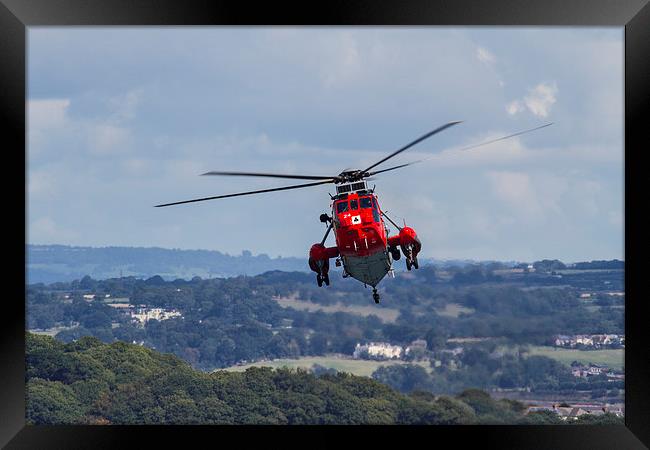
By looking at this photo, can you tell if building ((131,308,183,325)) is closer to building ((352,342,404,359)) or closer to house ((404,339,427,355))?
building ((352,342,404,359))

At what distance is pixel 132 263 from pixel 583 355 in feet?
96.9

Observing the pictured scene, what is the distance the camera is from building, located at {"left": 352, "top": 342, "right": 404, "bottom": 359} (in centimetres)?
4428

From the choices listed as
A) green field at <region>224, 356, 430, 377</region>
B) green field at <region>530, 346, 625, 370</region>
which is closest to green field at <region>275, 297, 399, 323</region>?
green field at <region>530, 346, 625, 370</region>

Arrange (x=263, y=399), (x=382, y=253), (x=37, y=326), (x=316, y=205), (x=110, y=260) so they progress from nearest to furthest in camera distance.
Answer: (x=316, y=205)
(x=382, y=253)
(x=263, y=399)
(x=37, y=326)
(x=110, y=260)

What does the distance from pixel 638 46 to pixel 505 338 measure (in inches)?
883

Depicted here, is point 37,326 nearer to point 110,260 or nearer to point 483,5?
point 110,260

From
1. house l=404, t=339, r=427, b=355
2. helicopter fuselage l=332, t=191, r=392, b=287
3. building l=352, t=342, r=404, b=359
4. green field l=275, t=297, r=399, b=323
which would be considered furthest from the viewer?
building l=352, t=342, r=404, b=359

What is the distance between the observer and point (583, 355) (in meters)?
41.8

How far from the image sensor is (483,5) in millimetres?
10938

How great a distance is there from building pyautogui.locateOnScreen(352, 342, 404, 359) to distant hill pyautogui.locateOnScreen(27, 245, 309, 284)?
9.09 m

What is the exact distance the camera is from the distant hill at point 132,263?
57500 mm

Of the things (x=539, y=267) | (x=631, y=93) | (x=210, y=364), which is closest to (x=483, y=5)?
(x=631, y=93)

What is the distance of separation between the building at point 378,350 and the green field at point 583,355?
23.6ft

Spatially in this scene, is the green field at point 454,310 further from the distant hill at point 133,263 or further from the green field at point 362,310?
the distant hill at point 133,263
